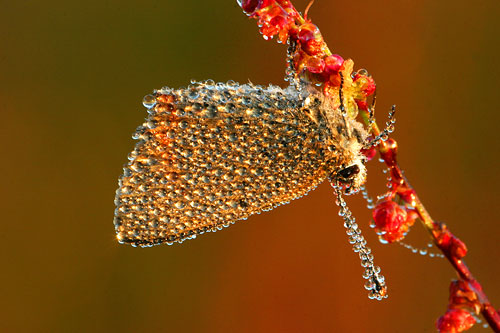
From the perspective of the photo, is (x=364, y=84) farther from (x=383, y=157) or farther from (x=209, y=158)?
(x=209, y=158)

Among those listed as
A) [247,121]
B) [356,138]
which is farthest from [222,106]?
[356,138]

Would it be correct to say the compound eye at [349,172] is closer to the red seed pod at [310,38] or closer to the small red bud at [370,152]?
the small red bud at [370,152]

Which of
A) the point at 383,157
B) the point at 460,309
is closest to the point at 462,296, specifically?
the point at 460,309

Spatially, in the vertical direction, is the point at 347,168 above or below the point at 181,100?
below

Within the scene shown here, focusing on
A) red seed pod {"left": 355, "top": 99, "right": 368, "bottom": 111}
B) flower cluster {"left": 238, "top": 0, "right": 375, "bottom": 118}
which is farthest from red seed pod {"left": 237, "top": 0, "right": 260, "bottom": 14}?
red seed pod {"left": 355, "top": 99, "right": 368, "bottom": 111}

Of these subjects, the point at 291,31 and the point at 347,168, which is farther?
the point at 347,168

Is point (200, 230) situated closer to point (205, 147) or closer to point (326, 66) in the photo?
point (205, 147)
